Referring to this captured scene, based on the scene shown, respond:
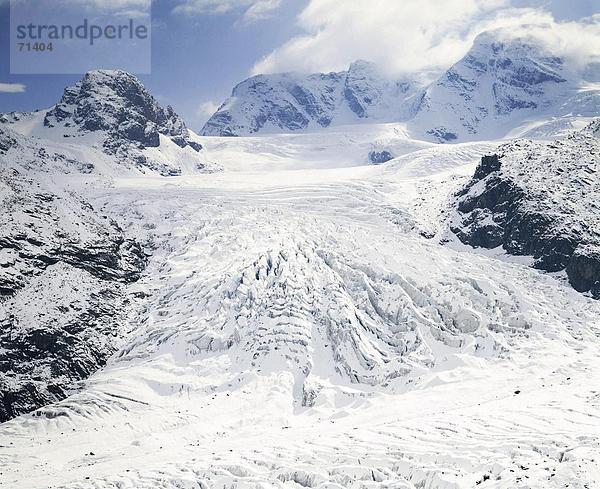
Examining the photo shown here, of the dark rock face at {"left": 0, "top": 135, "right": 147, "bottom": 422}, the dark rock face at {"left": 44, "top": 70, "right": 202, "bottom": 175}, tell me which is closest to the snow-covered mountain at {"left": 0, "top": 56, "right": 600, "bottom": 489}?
the dark rock face at {"left": 0, "top": 135, "right": 147, "bottom": 422}

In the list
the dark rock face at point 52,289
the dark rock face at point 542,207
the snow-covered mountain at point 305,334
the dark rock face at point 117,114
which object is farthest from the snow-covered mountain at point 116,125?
the dark rock face at point 542,207

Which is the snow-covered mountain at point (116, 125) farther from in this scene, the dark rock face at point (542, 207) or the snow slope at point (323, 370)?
the dark rock face at point (542, 207)

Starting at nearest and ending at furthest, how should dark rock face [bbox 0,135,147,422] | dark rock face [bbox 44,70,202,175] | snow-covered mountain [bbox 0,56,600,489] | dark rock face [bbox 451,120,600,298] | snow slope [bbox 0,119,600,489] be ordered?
snow slope [bbox 0,119,600,489] → snow-covered mountain [bbox 0,56,600,489] → dark rock face [bbox 0,135,147,422] → dark rock face [bbox 451,120,600,298] → dark rock face [bbox 44,70,202,175]

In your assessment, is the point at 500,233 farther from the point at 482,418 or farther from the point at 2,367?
the point at 2,367

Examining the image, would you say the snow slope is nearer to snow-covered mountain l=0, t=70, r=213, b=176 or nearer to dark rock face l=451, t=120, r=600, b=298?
dark rock face l=451, t=120, r=600, b=298

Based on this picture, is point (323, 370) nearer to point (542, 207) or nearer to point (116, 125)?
point (542, 207)
